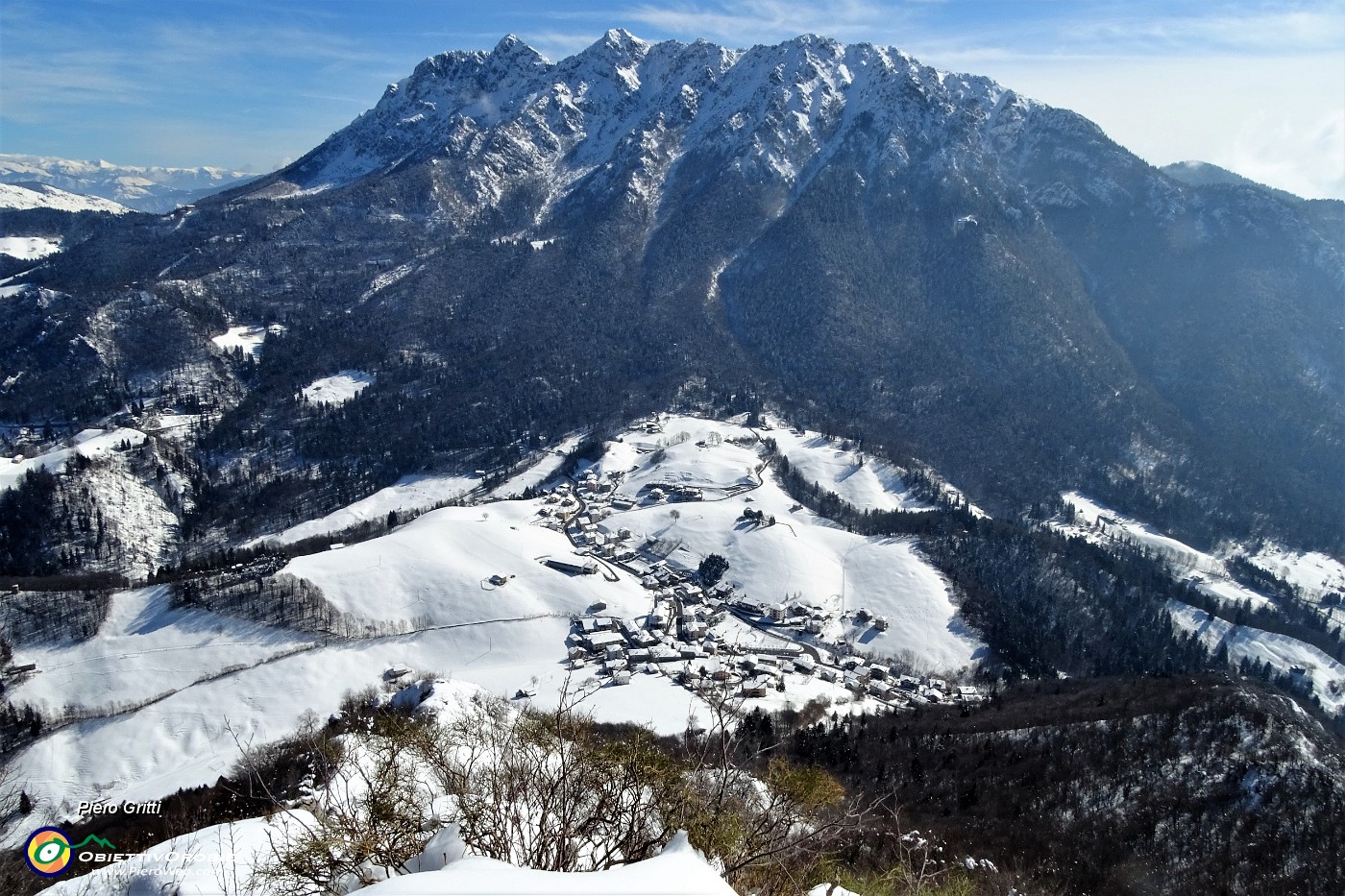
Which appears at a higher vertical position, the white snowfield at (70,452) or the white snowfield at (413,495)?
the white snowfield at (70,452)

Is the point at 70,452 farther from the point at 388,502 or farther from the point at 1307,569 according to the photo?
the point at 1307,569

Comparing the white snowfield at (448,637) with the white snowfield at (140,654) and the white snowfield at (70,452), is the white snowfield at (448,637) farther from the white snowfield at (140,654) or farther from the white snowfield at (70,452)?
the white snowfield at (70,452)

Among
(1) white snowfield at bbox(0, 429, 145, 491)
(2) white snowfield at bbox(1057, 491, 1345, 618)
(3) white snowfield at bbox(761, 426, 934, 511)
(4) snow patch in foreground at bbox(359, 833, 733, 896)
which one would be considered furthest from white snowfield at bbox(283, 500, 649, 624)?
(2) white snowfield at bbox(1057, 491, 1345, 618)

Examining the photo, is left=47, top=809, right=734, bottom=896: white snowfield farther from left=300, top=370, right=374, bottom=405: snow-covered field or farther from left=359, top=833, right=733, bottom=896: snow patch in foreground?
left=300, top=370, right=374, bottom=405: snow-covered field

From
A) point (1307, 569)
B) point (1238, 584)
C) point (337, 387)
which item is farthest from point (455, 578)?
point (1307, 569)

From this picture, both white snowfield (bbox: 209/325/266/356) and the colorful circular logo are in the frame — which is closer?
the colorful circular logo

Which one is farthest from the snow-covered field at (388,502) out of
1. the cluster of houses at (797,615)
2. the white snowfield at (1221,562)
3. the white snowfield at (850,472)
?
the white snowfield at (1221,562)
